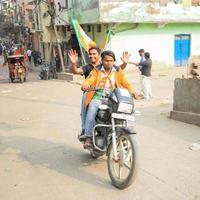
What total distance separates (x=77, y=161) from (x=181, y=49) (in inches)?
766

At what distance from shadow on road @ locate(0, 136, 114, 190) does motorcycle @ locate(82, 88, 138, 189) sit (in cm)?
23

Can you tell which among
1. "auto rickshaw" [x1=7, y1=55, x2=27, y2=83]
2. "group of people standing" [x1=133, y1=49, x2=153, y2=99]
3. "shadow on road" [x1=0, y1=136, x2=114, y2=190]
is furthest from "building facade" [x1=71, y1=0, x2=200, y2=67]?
"shadow on road" [x1=0, y1=136, x2=114, y2=190]

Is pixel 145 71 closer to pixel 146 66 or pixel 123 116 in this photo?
pixel 146 66

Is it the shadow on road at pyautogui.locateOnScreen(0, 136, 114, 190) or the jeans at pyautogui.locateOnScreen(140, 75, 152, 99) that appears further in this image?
the jeans at pyautogui.locateOnScreen(140, 75, 152, 99)

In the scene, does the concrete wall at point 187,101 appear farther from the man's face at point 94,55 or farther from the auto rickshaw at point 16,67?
the auto rickshaw at point 16,67

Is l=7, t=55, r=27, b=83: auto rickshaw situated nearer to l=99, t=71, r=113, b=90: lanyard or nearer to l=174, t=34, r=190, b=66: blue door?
l=174, t=34, r=190, b=66: blue door

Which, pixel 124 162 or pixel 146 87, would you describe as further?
pixel 146 87

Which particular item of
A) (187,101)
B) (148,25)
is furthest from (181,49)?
(187,101)

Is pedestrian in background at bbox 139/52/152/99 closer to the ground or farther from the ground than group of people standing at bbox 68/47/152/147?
closer to the ground

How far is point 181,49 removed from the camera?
23.7 metres

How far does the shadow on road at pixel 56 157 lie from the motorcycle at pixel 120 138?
0.76ft

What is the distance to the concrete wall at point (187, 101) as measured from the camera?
25.0 feet

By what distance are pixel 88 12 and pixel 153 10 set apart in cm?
373

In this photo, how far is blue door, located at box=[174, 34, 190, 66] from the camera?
23.6m
